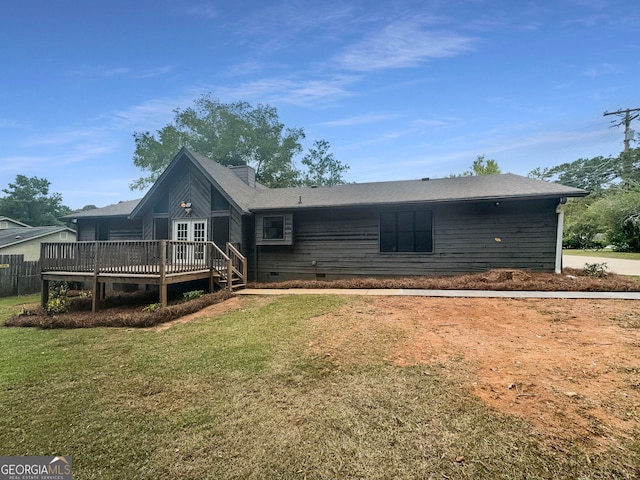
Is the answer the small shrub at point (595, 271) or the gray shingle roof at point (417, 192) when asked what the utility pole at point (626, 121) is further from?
the small shrub at point (595, 271)

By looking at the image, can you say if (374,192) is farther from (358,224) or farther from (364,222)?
(358,224)

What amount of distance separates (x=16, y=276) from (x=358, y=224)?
14.5 meters

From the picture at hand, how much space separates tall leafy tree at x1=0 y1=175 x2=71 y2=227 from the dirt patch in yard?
5239cm

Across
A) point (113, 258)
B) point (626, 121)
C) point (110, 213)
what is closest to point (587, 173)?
point (626, 121)

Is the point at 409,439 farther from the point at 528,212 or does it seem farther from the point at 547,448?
the point at 528,212

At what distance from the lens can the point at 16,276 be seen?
41.3 feet

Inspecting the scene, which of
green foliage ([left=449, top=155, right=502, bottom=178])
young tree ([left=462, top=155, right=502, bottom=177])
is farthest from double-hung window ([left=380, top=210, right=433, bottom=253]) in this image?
young tree ([left=462, top=155, right=502, bottom=177])

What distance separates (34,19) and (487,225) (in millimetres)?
16665

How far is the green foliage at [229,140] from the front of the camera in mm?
26594

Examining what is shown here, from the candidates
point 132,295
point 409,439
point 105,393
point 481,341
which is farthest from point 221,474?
point 132,295

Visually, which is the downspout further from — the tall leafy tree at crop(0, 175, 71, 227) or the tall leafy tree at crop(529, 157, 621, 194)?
the tall leafy tree at crop(0, 175, 71, 227)

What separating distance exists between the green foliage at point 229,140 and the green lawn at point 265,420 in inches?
936

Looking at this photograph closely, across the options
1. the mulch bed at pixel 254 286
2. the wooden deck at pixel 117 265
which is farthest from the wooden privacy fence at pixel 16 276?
the mulch bed at pixel 254 286

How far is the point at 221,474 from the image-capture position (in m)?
2.20
